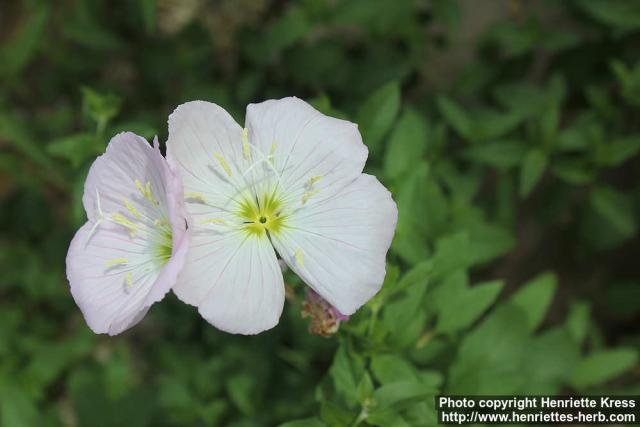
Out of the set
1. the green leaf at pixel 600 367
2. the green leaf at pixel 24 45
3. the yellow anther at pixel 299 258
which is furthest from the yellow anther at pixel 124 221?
the green leaf at pixel 600 367

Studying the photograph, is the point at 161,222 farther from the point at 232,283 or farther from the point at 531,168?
the point at 531,168

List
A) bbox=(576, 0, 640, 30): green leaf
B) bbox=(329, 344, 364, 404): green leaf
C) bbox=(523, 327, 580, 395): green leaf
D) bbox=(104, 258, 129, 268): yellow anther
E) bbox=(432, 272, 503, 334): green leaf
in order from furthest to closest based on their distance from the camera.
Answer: bbox=(576, 0, 640, 30): green leaf → bbox=(523, 327, 580, 395): green leaf → bbox=(432, 272, 503, 334): green leaf → bbox=(329, 344, 364, 404): green leaf → bbox=(104, 258, 129, 268): yellow anther

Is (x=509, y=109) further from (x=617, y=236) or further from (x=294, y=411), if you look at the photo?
(x=294, y=411)

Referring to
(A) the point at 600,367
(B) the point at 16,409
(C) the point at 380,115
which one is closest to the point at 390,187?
(C) the point at 380,115

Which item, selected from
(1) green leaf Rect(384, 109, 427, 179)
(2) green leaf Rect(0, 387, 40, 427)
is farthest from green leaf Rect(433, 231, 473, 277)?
(2) green leaf Rect(0, 387, 40, 427)

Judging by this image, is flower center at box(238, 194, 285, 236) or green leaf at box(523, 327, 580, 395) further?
green leaf at box(523, 327, 580, 395)

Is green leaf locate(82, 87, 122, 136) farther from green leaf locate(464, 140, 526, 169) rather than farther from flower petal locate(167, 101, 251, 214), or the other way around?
green leaf locate(464, 140, 526, 169)

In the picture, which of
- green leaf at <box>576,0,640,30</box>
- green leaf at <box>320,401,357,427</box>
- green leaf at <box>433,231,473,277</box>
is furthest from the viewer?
green leaf at <box>576,0,640,30</box>

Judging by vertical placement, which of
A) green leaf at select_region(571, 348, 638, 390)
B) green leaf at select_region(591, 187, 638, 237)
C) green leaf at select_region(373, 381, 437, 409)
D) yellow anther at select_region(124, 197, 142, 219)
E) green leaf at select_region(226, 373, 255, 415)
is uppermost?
yellow anther at select_region(124, 197, 142, 219)
